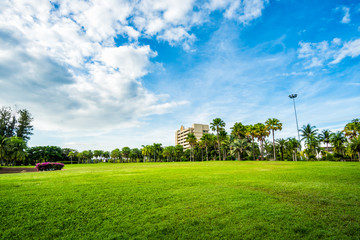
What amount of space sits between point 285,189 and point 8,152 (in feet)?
210

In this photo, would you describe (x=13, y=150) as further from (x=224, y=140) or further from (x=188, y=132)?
(x=188, y=132)

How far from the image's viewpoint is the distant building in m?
143

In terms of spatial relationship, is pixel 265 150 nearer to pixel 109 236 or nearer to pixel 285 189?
pixel 285 189

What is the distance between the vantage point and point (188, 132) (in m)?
144

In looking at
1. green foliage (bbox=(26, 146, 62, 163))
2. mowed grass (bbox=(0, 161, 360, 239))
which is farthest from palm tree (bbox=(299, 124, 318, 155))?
green foliage (bbox=(26, 146, 62, 163))

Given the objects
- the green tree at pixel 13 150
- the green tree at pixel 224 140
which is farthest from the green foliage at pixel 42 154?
the green tree at pixel 224 140

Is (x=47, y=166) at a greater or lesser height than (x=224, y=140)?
lesser

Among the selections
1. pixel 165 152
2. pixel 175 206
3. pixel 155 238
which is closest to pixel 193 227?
pixel 155 238

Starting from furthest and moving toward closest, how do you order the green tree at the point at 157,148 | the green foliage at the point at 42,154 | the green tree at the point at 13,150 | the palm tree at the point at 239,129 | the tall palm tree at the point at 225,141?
the green tree at the point at 157,148, the green foliage at the point at 42,154, the tall palm tree at the point at 225,141, the palm tree at the point at 239,129, the green tree at the point at 13,150

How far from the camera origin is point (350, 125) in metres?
53.3

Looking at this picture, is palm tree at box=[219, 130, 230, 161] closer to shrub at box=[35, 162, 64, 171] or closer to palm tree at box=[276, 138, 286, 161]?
palm tree at box=[276, 138, 286, 161]

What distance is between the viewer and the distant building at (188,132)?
469 ft

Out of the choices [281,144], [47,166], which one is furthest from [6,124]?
[281,144]

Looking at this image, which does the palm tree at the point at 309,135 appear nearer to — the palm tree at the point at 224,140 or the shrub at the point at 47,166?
the palm tree at the point at 224,140
